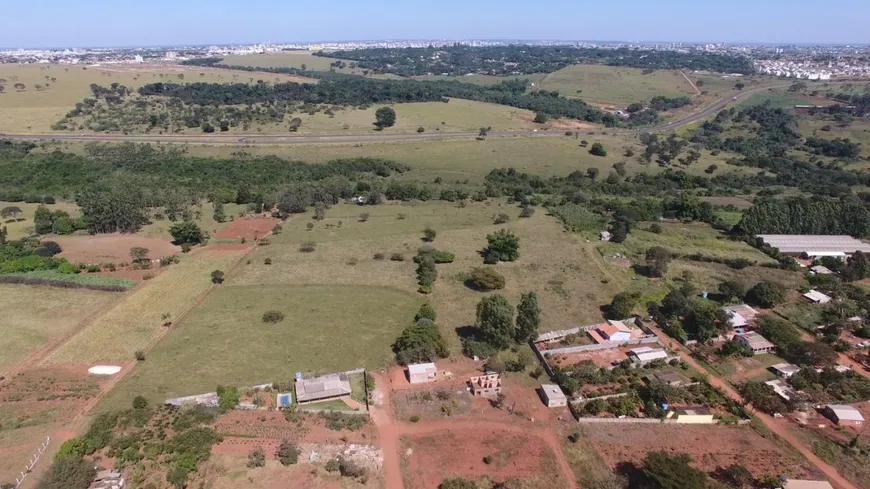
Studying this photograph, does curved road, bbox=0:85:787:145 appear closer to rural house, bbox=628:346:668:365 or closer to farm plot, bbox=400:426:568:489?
rural house, bbox=628:346:668:365

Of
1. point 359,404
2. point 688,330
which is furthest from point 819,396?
point 359,404

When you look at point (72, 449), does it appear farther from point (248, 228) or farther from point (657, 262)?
point (657, 262)

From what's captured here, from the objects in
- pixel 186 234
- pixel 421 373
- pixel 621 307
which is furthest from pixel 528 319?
pixel 186 234

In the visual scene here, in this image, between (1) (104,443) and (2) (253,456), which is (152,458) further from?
(2) (253,456)

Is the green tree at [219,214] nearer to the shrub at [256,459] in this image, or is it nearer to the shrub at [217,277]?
the shrub at [217,277]

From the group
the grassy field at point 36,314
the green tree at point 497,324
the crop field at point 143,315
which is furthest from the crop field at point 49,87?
the green tree at point 497,324

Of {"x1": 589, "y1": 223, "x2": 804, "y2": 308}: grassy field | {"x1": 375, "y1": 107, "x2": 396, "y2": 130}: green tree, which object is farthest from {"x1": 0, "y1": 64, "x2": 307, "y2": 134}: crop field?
{"x1": 589, "y1": 223, "x2": 804, "y2": 308}: grassy field

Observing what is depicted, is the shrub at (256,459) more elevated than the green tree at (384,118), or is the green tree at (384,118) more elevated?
the green tree at (384,118)

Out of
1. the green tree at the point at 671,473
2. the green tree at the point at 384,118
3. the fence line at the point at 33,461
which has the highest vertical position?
the green tree at the point at 384,118
